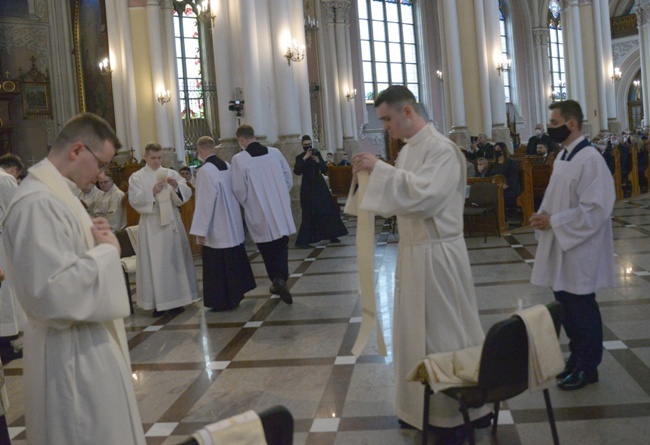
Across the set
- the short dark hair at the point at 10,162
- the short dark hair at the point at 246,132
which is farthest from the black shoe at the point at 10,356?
the short dark hair at the point at 246,132

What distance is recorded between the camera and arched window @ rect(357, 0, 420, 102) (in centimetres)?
2783

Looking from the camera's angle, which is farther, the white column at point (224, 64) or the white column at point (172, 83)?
the white column at point (172, 83)

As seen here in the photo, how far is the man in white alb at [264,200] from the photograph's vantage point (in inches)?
298

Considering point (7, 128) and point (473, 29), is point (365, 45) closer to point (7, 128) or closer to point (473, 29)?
point (473, 29)

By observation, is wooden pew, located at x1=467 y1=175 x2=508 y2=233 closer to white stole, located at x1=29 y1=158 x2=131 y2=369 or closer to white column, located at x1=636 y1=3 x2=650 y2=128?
white stole, located at x1=29 y1=158 x2=131 y2=369

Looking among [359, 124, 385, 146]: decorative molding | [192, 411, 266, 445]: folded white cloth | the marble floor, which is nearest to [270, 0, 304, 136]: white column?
the marble floor

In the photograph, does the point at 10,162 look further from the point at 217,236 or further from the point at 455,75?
the point at 455,75

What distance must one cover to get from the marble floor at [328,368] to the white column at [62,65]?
1631cm

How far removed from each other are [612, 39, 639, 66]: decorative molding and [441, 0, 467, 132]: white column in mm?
21829

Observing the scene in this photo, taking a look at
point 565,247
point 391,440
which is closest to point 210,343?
point 391,440

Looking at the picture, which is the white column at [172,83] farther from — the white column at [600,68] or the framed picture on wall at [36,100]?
the white column at [600,68]

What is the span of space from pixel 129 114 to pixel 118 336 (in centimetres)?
1749

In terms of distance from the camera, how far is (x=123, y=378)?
2621 mm

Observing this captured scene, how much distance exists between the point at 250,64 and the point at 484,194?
4.65m
